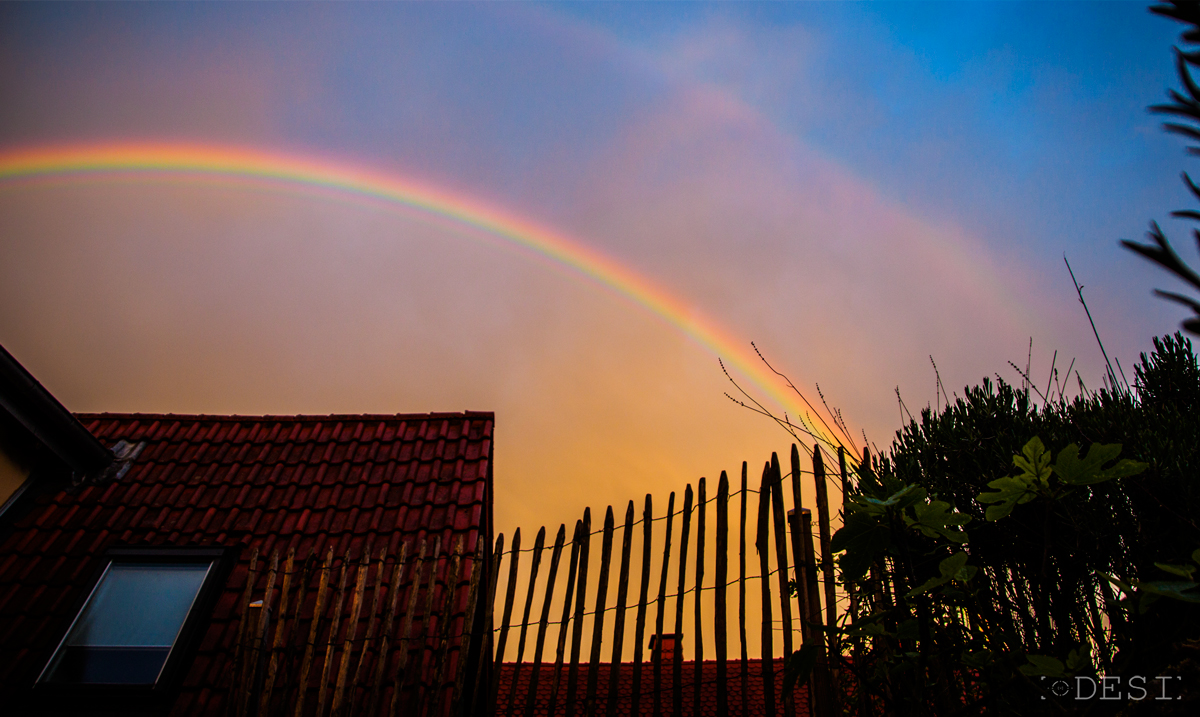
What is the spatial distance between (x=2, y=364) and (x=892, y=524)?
6183mm

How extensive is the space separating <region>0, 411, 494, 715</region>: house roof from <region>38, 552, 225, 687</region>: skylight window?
12 cm

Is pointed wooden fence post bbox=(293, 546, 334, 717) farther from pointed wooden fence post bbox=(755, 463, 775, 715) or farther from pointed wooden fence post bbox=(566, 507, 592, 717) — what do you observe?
pointed wooden fence post bbox=(755, 463, 775, 715)

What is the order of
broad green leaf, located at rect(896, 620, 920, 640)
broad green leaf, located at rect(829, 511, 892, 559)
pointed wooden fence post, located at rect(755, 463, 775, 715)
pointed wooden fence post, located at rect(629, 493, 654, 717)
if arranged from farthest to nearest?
pointed wooden fence post, located at rect(629, 493, 654, 717), pointed wooden fence post, located at rect(755, 463, 775, 715), broad green leaf, located at rect(896, 620, 920, 640), broad green leaf, located at rect(829, 511, 892, 559)

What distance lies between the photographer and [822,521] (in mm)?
2840

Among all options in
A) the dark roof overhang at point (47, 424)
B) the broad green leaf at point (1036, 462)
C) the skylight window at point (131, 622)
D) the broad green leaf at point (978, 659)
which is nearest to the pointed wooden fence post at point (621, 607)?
the broad green leaf at point (978, 659)

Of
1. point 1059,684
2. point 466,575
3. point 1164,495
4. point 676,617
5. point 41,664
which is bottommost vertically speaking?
point 41,664

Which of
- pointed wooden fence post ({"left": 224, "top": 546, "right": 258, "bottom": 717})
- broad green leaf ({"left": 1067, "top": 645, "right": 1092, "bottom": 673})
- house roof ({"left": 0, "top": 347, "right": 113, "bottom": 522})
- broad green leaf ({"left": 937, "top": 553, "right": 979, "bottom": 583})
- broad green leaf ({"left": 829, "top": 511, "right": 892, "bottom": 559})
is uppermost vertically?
house roof ({"left": 0, "top": 347, "right": 113, "bottom": 522})

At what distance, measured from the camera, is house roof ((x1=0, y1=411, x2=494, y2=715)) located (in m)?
4.12

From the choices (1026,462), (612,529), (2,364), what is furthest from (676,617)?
(2,364)

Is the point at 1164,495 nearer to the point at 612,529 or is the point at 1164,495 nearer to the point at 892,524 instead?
the point at 892,524

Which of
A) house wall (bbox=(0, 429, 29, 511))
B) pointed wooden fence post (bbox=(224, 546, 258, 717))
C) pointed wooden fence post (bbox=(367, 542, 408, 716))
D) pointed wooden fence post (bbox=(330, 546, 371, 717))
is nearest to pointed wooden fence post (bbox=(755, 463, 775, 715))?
pointed wooden fence post (bbox=(367, 542, 408, 716))

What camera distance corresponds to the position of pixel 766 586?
288 centimetres

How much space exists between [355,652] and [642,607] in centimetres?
205

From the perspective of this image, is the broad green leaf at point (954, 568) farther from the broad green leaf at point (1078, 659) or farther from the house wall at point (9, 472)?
the house wall at point (9, 472)
